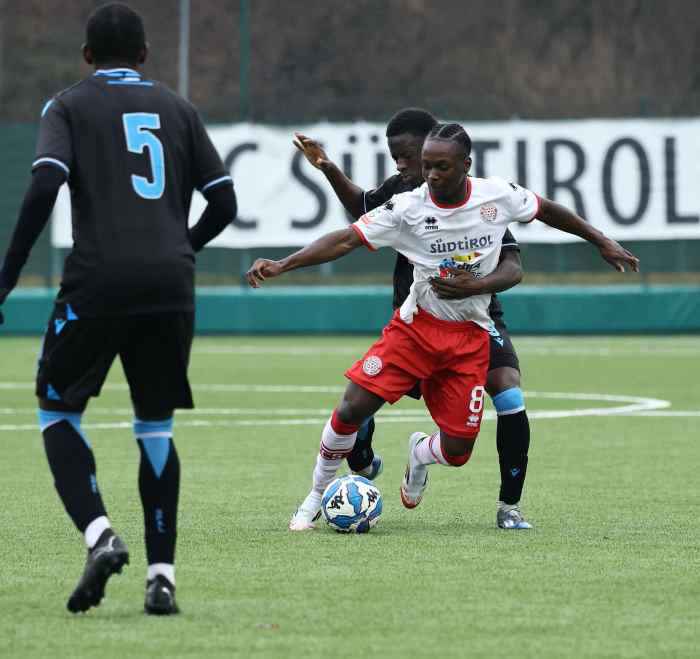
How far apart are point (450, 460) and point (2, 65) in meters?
45.5

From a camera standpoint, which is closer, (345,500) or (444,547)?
(444,547)

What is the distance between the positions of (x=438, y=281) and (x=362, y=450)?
1601mm

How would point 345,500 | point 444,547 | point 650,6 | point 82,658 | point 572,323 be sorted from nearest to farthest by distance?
1. point 82,658
2. point 444,547
3. point 345,500
4. point 572,323
5. point 650,6

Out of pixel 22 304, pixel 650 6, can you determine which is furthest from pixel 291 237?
pixel 650 6

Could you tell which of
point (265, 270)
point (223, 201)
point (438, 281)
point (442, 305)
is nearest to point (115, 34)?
point (223, 201)

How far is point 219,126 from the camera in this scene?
2611 centimetres

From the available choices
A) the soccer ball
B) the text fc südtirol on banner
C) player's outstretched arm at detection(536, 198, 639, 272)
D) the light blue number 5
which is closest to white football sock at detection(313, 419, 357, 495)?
the soccer ball

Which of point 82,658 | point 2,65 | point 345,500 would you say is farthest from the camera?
point 2,65

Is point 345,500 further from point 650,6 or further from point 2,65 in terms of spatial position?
point 2,65

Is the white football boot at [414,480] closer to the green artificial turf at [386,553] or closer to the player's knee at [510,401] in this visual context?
the green artificial turf at [386,553]

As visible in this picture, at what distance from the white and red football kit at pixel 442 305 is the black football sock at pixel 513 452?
342 mm

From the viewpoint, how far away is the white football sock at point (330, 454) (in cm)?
826

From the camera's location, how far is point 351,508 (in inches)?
320

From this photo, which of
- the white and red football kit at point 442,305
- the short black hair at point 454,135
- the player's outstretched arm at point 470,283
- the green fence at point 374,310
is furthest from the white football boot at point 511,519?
the green fence at point 374,310
